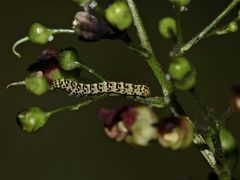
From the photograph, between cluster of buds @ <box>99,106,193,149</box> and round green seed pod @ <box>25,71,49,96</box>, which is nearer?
cluster of buds @ <box>99,106,193,149</box>

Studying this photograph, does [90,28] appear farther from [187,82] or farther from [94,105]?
[94,105]

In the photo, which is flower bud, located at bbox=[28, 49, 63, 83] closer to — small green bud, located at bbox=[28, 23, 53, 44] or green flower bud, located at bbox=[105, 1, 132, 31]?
small green bud, located at bbox=[28, 23, 53, 44]

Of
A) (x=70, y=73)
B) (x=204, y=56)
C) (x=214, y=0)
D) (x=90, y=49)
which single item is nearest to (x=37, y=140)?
(x=90, y=49)

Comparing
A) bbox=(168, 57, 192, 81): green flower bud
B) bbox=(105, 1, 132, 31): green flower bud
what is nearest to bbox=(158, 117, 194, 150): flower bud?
bbox=(168, 57, 192, 81): green flower bud

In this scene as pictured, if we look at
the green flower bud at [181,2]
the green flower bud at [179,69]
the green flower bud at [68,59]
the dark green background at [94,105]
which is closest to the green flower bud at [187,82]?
the green flower bud at [179,69]

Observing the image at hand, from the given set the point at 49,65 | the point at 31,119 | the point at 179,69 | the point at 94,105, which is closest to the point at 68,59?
the point at 49,65

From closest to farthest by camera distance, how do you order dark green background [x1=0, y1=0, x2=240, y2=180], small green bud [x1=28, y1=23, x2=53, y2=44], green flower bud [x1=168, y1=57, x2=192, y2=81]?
green flower bud [x1=168, y1=57, x2=192, y2=81]
small green bud [x1=28, y1=23, x2=53, y2=44]
dark green background [x1=0, y1=0, x2=240, y2=180]
